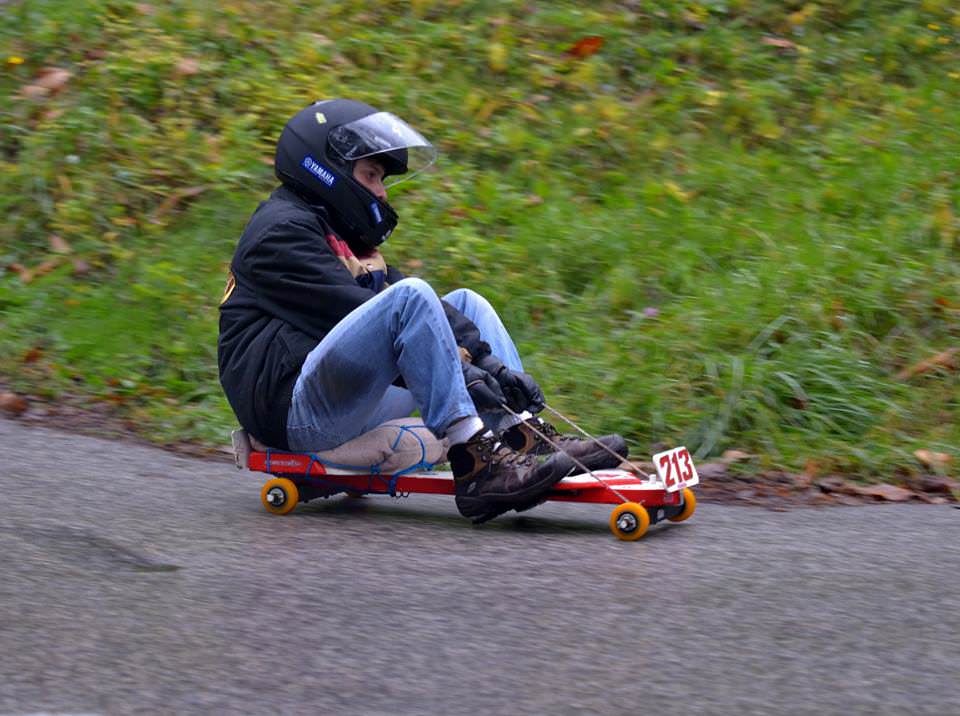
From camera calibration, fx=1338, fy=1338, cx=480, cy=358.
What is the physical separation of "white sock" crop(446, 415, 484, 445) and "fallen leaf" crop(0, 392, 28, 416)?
3.01 meters

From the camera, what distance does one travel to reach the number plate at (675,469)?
443 centimetres

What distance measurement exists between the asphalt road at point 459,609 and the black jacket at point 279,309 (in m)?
0.46

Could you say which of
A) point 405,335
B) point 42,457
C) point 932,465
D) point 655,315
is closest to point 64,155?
point 42,457

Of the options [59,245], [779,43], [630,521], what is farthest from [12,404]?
[779,43]

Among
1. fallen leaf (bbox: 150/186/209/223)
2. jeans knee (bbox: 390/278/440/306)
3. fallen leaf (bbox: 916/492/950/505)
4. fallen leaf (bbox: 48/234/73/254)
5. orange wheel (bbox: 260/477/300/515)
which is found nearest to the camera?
jeans knee (bbox: 390/278/440/306)

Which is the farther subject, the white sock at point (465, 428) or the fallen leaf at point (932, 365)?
the fallen leaf at point (932, 365)

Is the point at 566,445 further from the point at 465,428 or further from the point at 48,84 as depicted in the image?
the point at 48,84

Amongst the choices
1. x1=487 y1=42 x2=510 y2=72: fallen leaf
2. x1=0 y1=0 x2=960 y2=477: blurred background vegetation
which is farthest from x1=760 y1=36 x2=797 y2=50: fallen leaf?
x1=487 y1=42 x2=510 y2=72: fallen leaf

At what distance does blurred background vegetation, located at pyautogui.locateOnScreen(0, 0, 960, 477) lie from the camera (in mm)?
6359

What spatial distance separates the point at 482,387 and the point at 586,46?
5670 millimetres

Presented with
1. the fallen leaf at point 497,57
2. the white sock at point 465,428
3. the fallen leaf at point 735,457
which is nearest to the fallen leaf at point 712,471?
the fallen leaf at point 735,457

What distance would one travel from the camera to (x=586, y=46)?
31.4 feet

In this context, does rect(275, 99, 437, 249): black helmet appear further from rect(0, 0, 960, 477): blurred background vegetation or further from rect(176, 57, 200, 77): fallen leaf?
rect(176, 57, 200, 77): fallen leaf

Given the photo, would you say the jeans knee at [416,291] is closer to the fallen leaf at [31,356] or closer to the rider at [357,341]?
the rider at [357,341]
